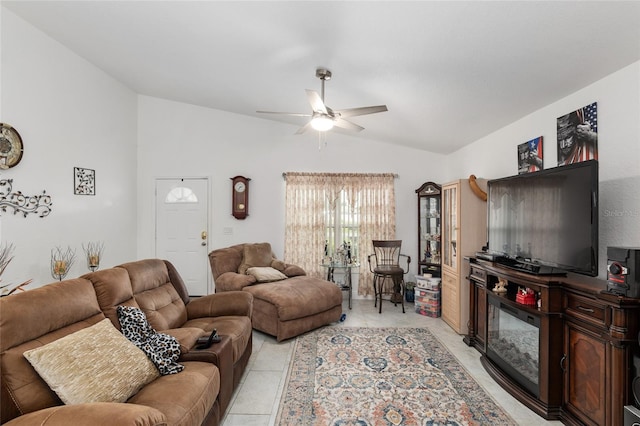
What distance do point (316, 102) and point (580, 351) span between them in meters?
2.60

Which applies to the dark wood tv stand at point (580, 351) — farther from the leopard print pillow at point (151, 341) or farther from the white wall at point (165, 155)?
the leopard print pillow at point (151, 341)

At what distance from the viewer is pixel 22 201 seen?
314cm

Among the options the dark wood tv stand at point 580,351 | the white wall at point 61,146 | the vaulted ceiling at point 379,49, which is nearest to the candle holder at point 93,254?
the white wall at point 61,146

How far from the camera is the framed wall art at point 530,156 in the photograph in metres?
2.88

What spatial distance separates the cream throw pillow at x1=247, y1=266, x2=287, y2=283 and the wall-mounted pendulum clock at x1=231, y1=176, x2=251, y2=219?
4.00 feet

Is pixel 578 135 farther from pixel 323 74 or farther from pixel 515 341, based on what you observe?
pixel 323 74

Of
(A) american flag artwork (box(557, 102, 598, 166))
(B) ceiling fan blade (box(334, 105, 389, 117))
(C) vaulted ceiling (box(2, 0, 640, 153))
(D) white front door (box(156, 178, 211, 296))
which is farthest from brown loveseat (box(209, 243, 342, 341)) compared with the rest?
(A) american flag artwork (box(557, 102, 598, 166))

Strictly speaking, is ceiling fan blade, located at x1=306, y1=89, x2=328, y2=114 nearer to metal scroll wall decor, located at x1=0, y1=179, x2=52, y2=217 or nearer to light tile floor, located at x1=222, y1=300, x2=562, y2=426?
light tile floor, located at x1=222, y1=300, x2=562, y2=426

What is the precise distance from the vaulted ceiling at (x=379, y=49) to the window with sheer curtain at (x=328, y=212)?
3.90 feet

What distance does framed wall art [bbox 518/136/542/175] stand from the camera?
9.46ft

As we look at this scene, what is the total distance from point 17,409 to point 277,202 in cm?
404

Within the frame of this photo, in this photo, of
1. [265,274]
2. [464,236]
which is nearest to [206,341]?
[265,274]

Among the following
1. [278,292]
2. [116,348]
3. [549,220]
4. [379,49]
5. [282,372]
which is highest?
[379,49]

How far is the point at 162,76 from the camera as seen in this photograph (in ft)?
13.2
